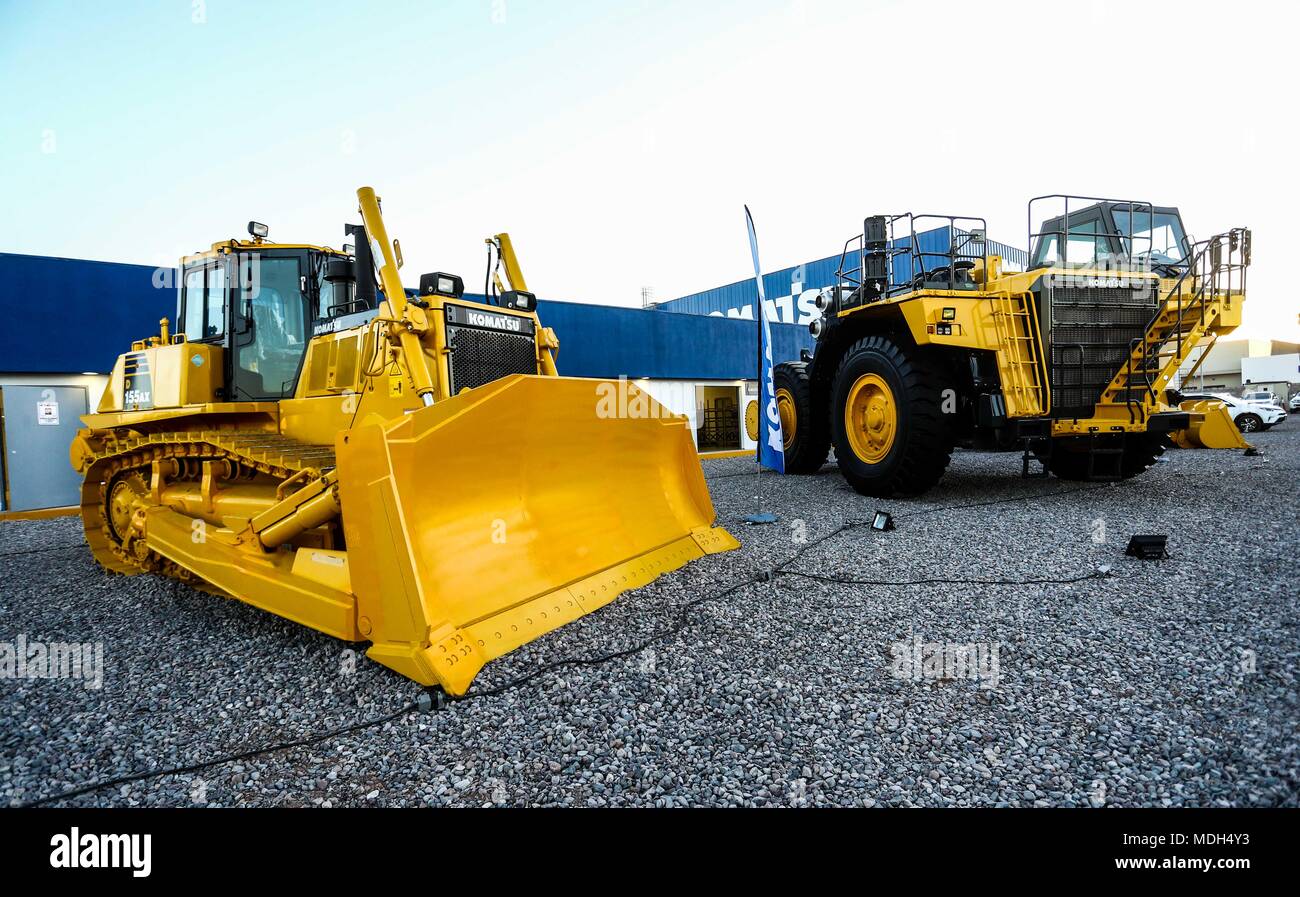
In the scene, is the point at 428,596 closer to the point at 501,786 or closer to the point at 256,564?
the point at 501,786

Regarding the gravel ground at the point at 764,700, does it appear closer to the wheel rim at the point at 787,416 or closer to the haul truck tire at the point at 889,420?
the haul truck tire at the point at 889,420

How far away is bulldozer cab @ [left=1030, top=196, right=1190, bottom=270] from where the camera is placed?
6.76m

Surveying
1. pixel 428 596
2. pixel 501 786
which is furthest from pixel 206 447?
pixel 501 786

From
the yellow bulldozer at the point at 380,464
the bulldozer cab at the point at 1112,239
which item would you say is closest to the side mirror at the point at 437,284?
the yellow bulldozer at the point at 380,464

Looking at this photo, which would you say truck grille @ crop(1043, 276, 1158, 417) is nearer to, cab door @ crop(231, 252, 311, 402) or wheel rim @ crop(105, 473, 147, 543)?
cab door @ crop(231, 252, 311, 402)

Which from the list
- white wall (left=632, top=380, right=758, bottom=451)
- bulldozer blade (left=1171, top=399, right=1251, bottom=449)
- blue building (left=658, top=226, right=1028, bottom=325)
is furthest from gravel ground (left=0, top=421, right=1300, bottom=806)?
blue building (left=658, top=226, right=1028, bottom=325)

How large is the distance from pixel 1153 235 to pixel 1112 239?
70 cm

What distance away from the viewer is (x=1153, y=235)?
7105mm

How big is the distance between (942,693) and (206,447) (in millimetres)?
4908

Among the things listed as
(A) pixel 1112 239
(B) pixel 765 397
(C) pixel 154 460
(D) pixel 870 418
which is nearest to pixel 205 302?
(C) pixel 154 460

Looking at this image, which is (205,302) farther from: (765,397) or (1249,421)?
(1249,421)

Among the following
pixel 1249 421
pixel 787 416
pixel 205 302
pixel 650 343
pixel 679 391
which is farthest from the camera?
pixel 1249 421

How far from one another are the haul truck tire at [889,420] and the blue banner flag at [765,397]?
1059mm

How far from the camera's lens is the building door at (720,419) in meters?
18.1
